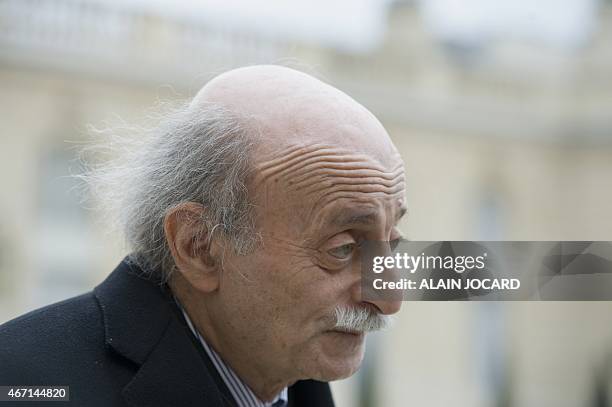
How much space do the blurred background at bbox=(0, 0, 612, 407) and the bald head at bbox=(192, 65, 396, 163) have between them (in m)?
14.0

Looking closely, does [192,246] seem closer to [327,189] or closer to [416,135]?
[327,189]

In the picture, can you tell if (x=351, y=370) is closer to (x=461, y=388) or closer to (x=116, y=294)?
(x=116, y=294)

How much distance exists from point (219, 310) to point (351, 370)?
252 mm

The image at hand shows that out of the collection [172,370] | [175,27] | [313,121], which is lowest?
[172,370]

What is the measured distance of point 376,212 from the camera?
1.81 m

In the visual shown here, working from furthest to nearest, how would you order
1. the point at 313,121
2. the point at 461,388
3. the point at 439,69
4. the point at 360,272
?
1. the point at 439,69
2. the point at 461,388
3. the point at 313,121
4. the point at 360,272

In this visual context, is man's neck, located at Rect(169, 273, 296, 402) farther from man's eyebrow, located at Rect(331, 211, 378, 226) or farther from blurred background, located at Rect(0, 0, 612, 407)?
blurred background, located at Rect(0, 0, 612, 407)

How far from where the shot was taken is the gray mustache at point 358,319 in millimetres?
1771

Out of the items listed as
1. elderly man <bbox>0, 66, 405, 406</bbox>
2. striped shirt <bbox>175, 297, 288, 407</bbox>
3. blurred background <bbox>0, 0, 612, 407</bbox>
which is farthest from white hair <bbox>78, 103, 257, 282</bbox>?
blurred background <bbox>0, 0, 612, 407</bbox>

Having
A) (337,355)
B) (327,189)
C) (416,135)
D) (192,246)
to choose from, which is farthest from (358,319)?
(416,135)

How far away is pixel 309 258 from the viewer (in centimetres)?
180

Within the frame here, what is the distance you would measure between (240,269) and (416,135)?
21.4 meters

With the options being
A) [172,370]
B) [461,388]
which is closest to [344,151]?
[172,370]

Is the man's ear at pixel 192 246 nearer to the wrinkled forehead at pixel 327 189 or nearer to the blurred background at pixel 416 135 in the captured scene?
the wrinkled forehead at pixel 327 189
